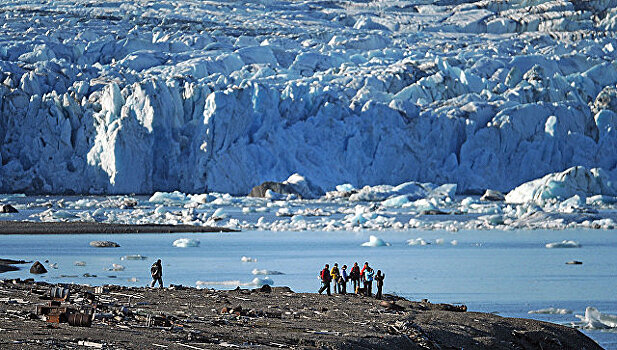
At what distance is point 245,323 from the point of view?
860cm

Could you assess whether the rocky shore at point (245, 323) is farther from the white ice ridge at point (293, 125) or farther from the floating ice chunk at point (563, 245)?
the white ice ridge at point (293, 125)

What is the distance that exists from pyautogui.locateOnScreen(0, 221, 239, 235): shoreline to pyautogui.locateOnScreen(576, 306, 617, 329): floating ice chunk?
15.5m

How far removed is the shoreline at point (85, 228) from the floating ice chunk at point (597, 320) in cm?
1545

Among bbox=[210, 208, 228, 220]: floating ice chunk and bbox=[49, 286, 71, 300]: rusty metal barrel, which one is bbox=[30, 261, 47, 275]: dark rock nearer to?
bbox=[49, 286, 71, 300]: rusty metal barrel

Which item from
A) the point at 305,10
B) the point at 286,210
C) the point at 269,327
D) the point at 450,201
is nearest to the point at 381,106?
the point at 450,201

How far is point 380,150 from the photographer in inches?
1359

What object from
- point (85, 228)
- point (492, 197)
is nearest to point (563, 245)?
point (492, 197)

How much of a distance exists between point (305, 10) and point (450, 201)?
139 feet

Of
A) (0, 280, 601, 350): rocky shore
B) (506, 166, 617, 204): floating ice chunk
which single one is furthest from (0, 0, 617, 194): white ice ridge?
(0, 280, 601, 350): rocky shore

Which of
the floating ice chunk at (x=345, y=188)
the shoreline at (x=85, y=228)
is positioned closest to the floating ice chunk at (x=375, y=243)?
the shoreline at (x=85, y=228)

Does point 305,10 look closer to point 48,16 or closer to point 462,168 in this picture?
point 48,16

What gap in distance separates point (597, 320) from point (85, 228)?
16.7m

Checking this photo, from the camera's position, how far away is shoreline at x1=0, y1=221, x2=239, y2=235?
2417cm

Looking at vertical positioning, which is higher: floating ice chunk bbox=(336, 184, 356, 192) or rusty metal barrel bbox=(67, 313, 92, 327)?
floating ice chunk bbox=(336, 184, 356, 192)
